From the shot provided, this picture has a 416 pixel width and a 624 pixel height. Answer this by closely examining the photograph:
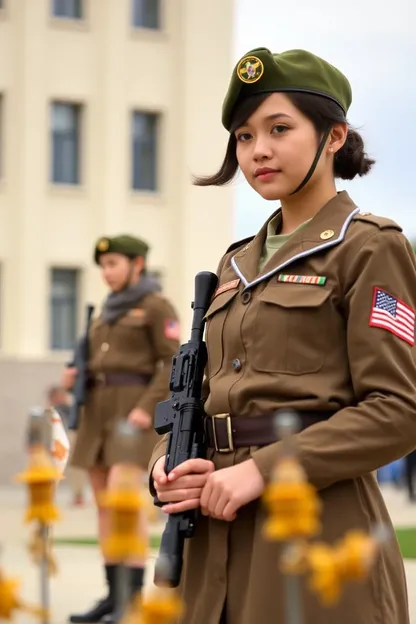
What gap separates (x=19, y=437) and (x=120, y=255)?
63.7 feet

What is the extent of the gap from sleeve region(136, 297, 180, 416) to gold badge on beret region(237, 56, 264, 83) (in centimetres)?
540

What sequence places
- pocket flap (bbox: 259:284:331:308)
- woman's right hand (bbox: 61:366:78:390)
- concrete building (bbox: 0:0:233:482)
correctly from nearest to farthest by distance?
pocket flap (bbox: 259:284:331:308)
woman's right hand (bbox: 61:366:78:390)
concrete building (bbox: 0:0:233:482)

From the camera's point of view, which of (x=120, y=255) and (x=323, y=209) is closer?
(x=323, y=209)

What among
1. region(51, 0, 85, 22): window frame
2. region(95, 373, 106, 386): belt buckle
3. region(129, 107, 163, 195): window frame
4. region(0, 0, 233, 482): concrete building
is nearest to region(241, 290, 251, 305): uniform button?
region(95, 373, 106, 386): belt buckle

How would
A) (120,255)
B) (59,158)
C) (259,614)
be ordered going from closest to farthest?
(259,614) < (120,255) < (59,158)

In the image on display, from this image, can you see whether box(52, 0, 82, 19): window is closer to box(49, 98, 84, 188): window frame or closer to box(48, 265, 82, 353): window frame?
box(49, 98, 84, 188): window frame

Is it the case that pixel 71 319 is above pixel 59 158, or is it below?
below

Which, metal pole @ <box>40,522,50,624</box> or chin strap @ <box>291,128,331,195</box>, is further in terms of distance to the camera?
chin strap @ <box>291,128,331,195</box>

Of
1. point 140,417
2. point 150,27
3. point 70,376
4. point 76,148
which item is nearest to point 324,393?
point 140,417

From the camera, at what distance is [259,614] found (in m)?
2.93

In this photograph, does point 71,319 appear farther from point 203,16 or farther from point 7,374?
point 203,16

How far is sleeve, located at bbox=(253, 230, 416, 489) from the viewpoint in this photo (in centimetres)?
291

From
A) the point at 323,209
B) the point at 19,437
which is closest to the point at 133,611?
the point at 323,209

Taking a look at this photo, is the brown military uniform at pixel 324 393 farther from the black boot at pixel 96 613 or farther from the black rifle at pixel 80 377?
the black rifle at pixel 80 377
